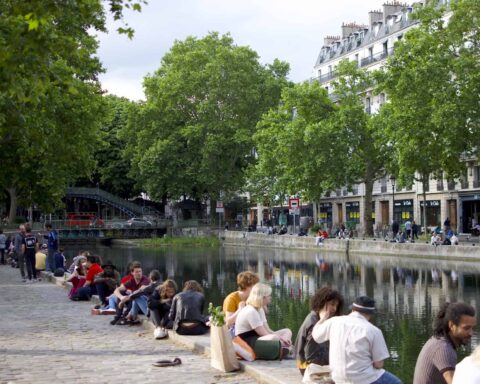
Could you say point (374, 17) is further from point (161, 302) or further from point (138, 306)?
point (161, 302)

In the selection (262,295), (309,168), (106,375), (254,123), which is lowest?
(106,375)

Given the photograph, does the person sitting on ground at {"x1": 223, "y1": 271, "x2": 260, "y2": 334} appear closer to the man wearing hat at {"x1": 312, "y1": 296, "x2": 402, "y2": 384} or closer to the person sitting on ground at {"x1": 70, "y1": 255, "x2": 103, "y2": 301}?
the man wearing hat at {"x1": 312, "y1": 296, "x2": 402, "y2": 384}

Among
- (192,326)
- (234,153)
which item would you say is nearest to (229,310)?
(192,326)

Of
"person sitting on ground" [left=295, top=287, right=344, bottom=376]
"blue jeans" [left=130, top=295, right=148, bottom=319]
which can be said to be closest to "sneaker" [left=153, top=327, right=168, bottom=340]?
"blue jeans" [left=130, top=295, right=148, bottom=319]

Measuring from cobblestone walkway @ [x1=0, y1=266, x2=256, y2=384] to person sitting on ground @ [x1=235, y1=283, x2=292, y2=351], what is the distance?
2.33 ft

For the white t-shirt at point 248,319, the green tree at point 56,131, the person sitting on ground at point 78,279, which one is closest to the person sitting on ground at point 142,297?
the white t-shirt at point 248,319

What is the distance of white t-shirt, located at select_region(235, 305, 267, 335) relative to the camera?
34.6 feet

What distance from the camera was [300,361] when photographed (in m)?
9.05

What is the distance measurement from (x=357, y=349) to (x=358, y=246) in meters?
41.0

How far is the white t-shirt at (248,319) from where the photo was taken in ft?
34.6

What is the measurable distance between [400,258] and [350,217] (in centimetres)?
3478

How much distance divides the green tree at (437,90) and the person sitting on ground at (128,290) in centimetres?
2637

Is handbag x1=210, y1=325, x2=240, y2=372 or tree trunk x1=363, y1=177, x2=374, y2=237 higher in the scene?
tree trunk x1=363, y1=177, x2=374, y2=237

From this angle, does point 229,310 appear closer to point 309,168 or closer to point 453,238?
point 453,238
